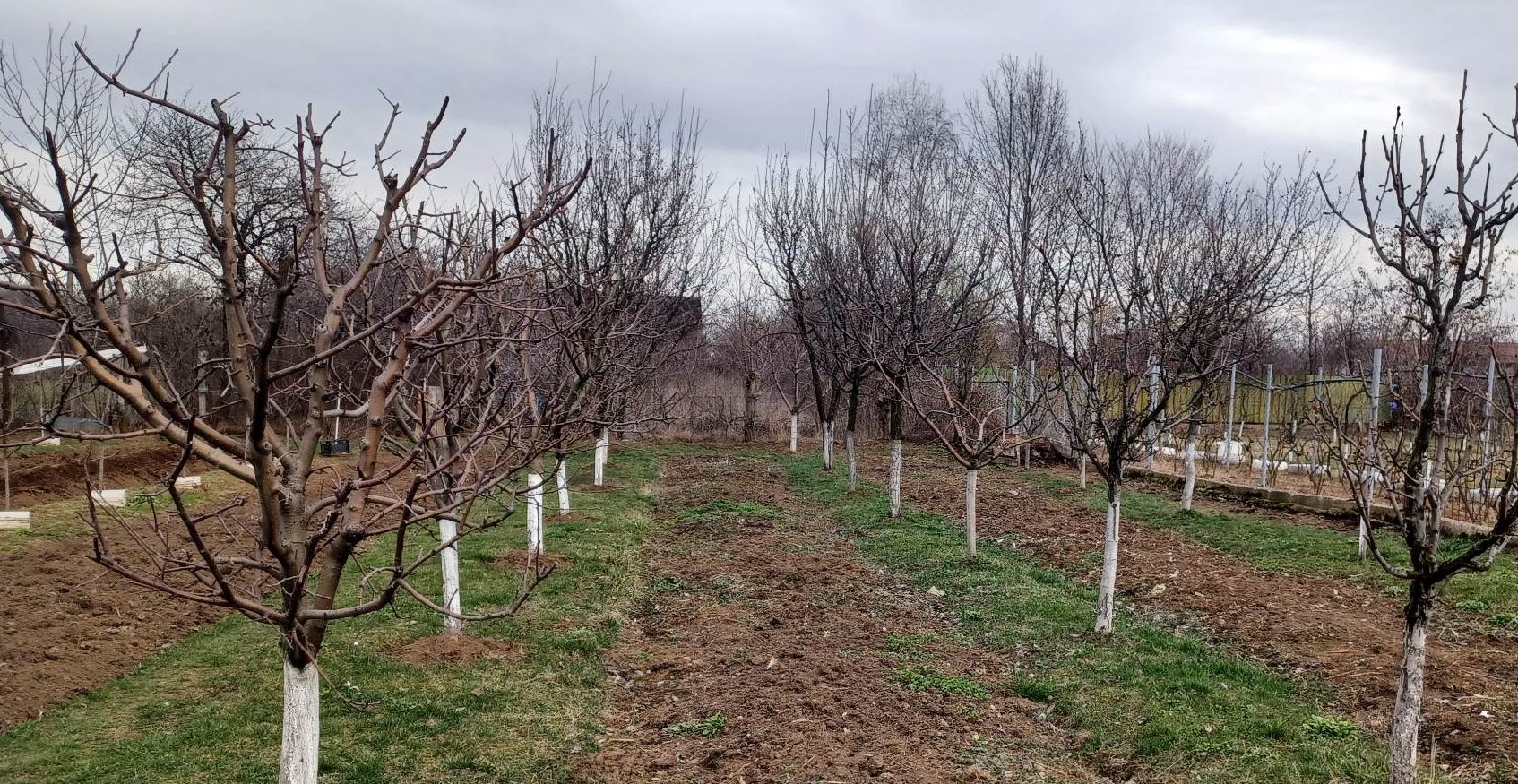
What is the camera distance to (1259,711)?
532 centimetres

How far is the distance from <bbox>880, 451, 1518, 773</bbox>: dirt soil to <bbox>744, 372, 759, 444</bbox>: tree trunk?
48.1 feet

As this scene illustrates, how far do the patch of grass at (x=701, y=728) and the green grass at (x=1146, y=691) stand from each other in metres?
1.92

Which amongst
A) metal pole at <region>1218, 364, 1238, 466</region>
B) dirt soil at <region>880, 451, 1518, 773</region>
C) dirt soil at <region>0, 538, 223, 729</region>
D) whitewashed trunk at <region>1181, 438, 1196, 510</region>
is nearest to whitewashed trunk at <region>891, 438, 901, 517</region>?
dirt soil at <region>880, 451, 1518, 773</region>

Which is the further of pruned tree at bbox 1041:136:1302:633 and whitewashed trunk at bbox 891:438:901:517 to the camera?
whitewashed trunk at bbox 891:438:901:517

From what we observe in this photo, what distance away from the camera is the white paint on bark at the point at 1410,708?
398 cm

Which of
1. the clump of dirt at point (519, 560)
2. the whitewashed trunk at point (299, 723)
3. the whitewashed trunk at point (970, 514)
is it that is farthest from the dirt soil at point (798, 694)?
the whitewashed trunk at point (299, 723)

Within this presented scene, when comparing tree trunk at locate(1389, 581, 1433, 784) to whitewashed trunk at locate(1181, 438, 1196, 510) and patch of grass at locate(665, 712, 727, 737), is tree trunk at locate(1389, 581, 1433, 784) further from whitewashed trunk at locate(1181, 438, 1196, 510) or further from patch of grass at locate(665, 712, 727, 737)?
whitewashed trunk at locate(1181, 438, 1196, 510)

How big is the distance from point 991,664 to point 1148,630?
4.43 ft

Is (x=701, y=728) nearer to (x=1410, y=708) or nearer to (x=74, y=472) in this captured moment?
(x=1410, y=708)

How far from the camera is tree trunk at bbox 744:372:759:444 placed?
2716 centimetres

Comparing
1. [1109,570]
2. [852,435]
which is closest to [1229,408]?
[852,435]

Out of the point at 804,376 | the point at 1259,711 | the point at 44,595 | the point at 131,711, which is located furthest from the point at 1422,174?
the point at 804,376

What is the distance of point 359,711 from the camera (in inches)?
206

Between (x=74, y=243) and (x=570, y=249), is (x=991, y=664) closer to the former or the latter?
(x=74, y=243)
